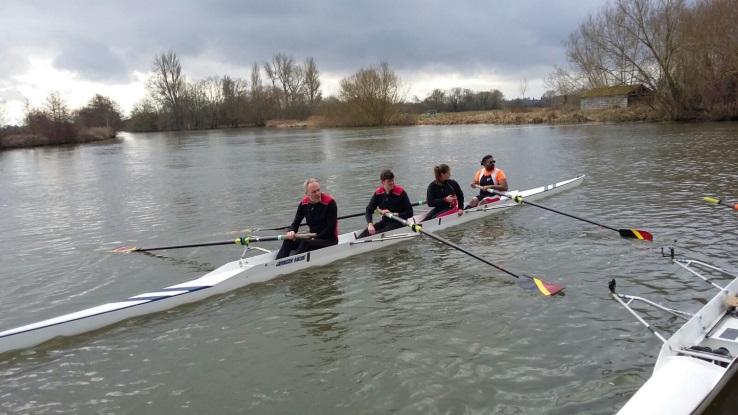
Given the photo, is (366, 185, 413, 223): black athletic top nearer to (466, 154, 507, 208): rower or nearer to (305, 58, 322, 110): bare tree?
(466, 154, 507, 208): rower

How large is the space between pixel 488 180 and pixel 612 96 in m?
44.6

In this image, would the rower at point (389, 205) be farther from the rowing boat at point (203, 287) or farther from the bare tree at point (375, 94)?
the bare tree at point (375, 94)

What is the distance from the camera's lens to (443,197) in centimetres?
1084

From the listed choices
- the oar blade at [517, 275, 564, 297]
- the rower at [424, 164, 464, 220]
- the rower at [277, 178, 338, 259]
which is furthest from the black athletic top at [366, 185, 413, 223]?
the oar blade at [517, 275, 564, 297]

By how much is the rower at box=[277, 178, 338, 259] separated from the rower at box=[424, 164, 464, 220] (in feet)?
9.19

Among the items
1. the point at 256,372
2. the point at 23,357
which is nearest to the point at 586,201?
the point at 256,372

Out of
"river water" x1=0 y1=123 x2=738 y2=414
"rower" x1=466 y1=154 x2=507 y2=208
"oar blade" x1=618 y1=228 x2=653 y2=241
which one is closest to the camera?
"river water" x1=0 y1=123 x2=738 y2=414

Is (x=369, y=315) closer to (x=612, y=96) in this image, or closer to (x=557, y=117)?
(x=557, y=117)

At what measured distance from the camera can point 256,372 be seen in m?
5.34

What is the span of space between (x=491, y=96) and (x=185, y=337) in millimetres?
93344

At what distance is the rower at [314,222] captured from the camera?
8.37 m

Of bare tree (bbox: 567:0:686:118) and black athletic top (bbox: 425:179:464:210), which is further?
bare tree (bbox: 567:0:686:118)

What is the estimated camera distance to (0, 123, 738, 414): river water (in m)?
4.87

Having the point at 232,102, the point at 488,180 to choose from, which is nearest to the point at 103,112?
the point at 232,102
